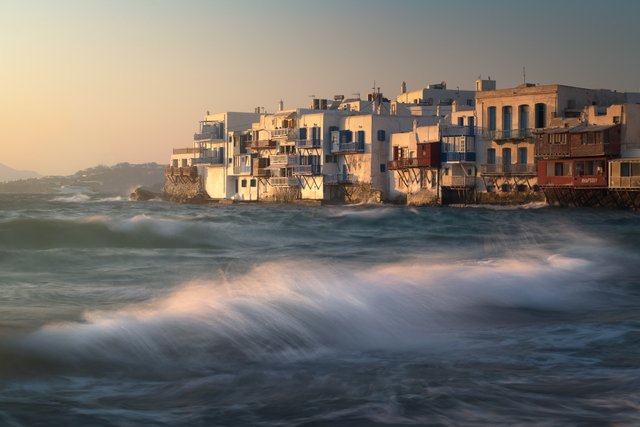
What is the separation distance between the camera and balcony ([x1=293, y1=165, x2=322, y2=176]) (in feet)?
225

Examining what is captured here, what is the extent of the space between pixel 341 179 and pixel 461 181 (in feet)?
38.0

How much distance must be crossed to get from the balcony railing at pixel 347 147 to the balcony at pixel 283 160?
3774 mm

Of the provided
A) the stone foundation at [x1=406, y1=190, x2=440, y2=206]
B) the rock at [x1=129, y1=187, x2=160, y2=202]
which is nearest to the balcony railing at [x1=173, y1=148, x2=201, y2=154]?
the rock at [x1=129, y1=187, x2=160, y2=202]

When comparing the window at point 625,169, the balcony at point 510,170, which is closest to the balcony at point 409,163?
the balcony at point 510,170

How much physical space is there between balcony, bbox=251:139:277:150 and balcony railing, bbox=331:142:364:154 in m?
7.16

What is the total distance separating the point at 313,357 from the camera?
10.9 m

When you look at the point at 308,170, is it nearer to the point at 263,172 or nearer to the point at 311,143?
the point at 311,143

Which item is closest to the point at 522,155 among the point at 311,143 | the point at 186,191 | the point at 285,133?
the point at 311,143

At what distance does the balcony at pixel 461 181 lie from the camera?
59094 mm

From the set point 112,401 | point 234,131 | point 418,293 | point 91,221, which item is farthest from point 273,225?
point 234,131

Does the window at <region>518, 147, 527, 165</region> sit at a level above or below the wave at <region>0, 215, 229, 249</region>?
above

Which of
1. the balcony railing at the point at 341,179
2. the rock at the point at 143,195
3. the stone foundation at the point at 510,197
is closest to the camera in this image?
the stone foundation at the point at 510,197

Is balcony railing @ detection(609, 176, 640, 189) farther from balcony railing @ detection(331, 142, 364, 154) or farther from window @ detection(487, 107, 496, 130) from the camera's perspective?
balcony railing @ detection(331, 142, 364, 154)

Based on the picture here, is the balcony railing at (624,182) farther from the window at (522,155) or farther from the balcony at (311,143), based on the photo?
the balcony at (311,143)
